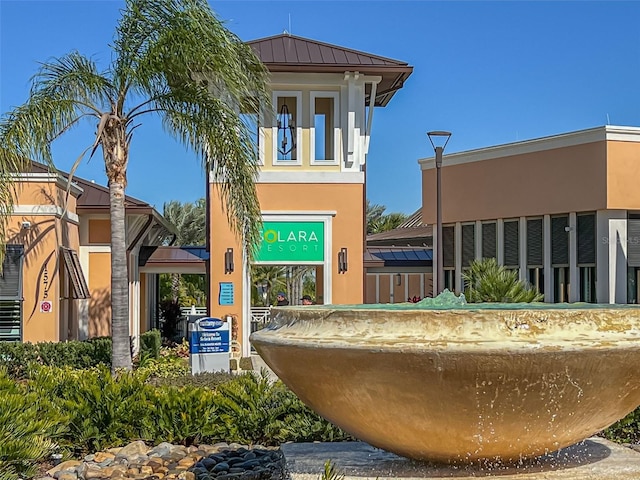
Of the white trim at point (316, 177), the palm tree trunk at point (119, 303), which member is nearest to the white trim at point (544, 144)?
the white trim at point (316, 177)

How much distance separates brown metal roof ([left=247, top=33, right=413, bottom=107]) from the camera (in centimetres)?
1911

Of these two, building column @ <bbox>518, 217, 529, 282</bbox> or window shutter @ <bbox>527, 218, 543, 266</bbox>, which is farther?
building column @ <bbox>518, 217, 529, 282</bbox>

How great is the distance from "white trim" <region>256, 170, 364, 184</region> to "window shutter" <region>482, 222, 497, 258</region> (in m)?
3.57

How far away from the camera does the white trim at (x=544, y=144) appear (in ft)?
59.6

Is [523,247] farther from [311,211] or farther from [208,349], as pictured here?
[208,349]

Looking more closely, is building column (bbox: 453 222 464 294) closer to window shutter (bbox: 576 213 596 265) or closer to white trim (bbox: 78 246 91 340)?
window shutter (bbox: 576 213 596 265)

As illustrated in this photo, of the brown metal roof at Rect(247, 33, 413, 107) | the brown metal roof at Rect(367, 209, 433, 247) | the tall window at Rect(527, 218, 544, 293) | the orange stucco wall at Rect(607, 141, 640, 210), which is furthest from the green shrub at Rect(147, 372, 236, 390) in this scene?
the brown metal roof at Rect(367, 209, 433, 247)

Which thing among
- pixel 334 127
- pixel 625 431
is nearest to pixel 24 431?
pixel 625 431

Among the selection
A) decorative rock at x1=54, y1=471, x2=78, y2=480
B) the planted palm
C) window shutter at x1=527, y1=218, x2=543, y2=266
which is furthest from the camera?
window shutter at x1=527, y1=218, x2=543, y2=266

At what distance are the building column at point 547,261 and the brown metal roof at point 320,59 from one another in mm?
4873

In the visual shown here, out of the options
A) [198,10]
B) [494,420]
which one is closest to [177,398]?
[494,420]

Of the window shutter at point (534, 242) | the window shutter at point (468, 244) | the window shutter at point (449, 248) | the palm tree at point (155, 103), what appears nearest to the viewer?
the palm tree at point (155, 103)

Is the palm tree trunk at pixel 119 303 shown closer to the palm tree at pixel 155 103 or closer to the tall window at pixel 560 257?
the palm tree at pixel 155 103

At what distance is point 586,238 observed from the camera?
18750 millimetres
